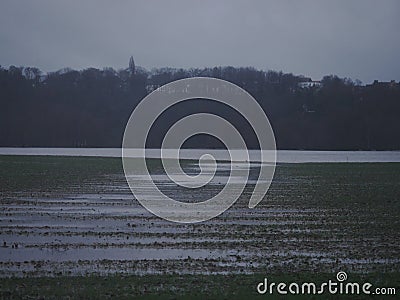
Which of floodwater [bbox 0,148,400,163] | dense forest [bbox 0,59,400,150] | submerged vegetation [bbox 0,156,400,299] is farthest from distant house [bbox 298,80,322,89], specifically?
submerged vegetation [bbox 0,156,400,299]

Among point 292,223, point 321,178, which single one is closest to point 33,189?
point 292,223

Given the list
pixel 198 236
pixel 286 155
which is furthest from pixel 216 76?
pixel 198 236

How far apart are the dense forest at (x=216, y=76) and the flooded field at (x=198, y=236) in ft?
337

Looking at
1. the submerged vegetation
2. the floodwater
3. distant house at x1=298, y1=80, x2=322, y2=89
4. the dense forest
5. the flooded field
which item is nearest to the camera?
the submerged vegetation

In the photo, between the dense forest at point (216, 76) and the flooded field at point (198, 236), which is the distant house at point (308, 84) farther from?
the flooded field at point (198, 236)

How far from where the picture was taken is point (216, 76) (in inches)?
5856

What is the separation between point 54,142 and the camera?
144 metres

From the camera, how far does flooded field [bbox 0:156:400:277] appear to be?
13.9 m

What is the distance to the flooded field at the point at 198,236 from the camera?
1388 centimetres

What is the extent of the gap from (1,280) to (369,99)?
143 metres

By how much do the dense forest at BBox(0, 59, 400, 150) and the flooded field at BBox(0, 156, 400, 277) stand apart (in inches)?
4049

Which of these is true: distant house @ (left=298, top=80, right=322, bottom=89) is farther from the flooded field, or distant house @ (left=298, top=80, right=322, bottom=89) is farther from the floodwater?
the flooded field

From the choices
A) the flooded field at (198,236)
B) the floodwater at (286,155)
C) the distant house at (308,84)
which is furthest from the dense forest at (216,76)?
the flooded field at (198,236)

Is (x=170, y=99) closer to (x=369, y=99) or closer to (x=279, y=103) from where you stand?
(x=279, y=103)
